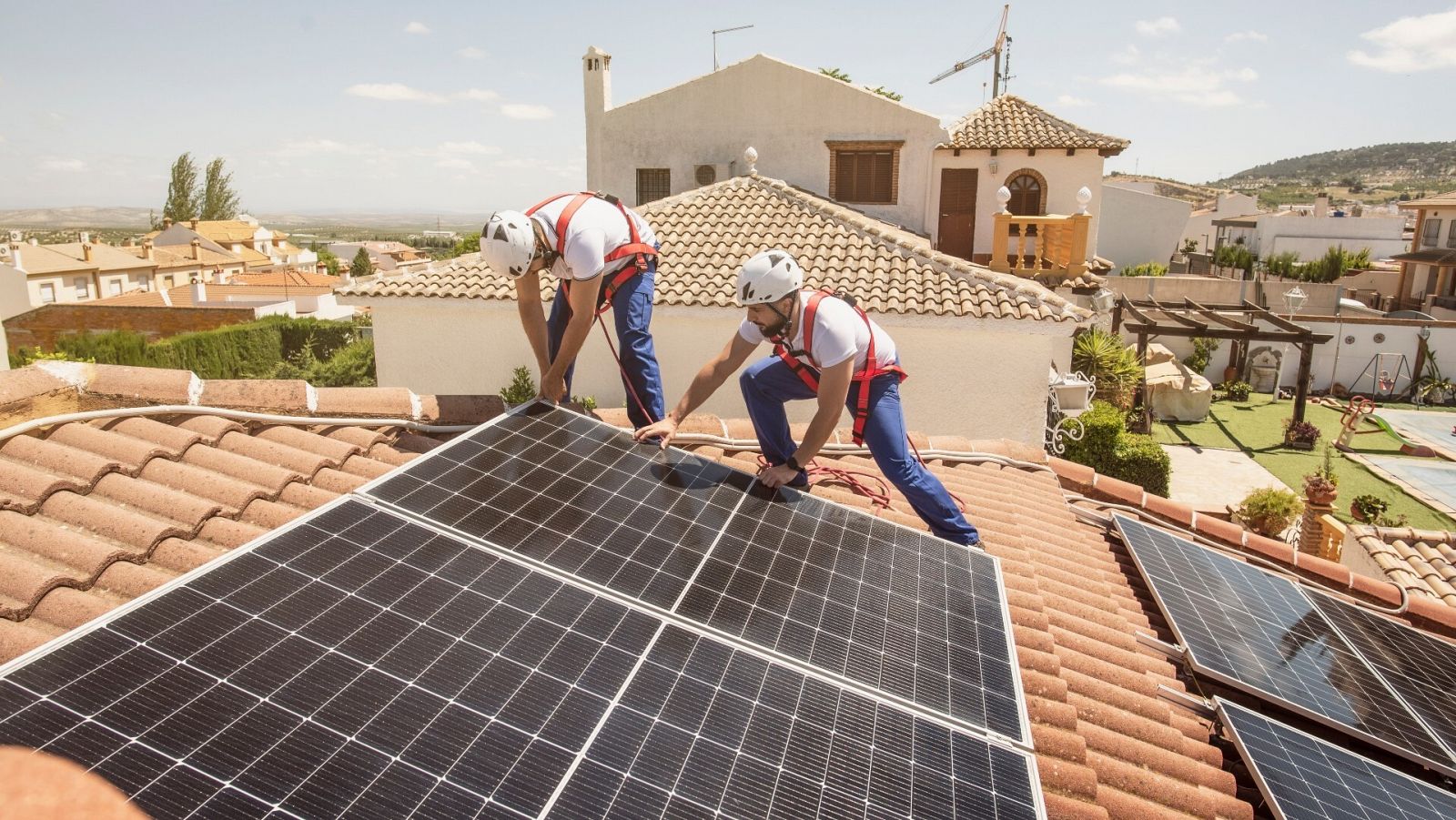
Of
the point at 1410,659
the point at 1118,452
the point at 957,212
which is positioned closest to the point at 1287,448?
the point at 1118,452

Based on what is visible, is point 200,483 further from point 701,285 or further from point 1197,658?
point 701,285

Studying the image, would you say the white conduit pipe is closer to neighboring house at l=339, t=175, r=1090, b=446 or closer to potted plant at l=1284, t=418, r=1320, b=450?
neighboring house at l=339, t=175, r=1090, b=446

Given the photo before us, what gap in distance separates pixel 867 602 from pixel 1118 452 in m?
16.3

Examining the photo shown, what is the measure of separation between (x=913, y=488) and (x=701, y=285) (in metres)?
Result: 9.43

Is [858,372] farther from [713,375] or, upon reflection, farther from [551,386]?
[551,386]

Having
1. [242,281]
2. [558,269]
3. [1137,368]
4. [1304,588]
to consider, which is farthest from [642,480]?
[242,281]

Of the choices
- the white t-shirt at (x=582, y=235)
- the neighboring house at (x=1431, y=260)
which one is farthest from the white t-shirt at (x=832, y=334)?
the neighboring house at (x=1431, y=260)

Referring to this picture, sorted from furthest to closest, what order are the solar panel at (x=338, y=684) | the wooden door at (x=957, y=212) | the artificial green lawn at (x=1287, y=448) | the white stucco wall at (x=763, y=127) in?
1. the wooden door at (x=957, y=212)
2. the white stucco wall at (x=763, y=127)
3. the artificial green lawn at (x=1287, y=448)
4. the solar panel at (x=338, y=684)

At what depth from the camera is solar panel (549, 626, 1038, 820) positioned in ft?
8.11

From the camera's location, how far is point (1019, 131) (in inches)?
932

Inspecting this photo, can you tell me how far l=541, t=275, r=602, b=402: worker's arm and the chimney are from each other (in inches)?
743

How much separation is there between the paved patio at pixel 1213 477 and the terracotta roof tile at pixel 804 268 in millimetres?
7586

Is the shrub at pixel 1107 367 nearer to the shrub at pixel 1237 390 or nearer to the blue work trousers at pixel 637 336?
the shrub at pixel 1237 390

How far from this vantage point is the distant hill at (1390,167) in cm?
16700
